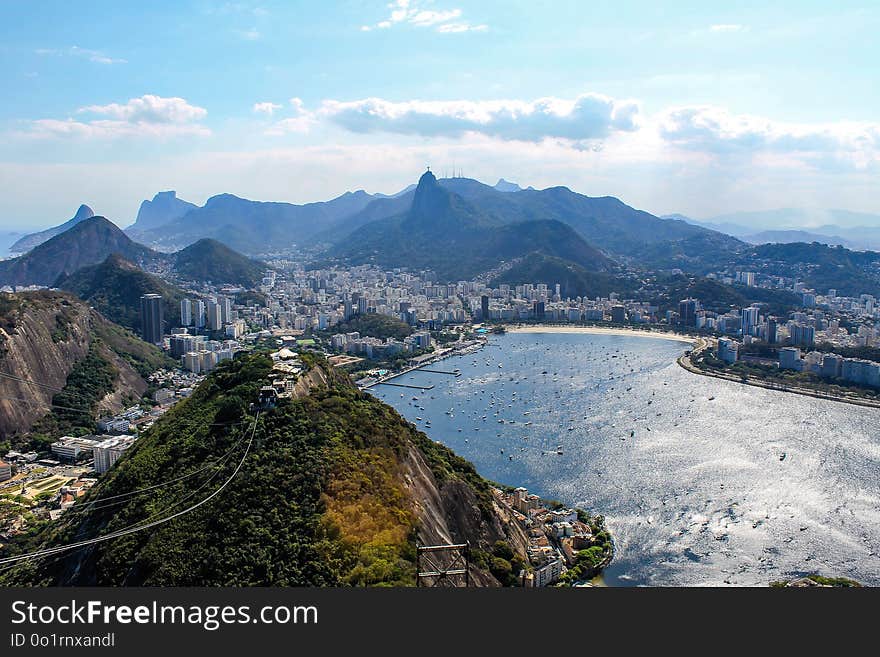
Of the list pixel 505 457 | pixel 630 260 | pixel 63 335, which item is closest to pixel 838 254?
pixel 630 260

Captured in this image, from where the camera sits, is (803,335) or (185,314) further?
(185,314)

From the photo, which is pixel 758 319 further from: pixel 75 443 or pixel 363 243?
pixel 363 243

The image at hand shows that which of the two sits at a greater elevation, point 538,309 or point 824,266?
point 824,266

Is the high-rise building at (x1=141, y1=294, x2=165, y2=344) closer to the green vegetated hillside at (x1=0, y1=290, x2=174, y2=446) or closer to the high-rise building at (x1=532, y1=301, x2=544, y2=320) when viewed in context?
A: the green vegetated hillside at (x1=0, y1=290, x2=174, y2=446)

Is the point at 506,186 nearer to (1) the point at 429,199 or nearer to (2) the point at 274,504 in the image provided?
(1) the point at 429,199

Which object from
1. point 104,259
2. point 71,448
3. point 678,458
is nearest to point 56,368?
point 71,448

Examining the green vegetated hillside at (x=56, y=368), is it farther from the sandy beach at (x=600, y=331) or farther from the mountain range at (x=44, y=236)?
the mountain range at (x=44, y=236)

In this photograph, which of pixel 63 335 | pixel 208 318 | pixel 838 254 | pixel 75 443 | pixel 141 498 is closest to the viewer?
pixel 141 498

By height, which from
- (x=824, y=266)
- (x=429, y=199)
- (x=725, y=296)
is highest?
(x=429, y=199)
